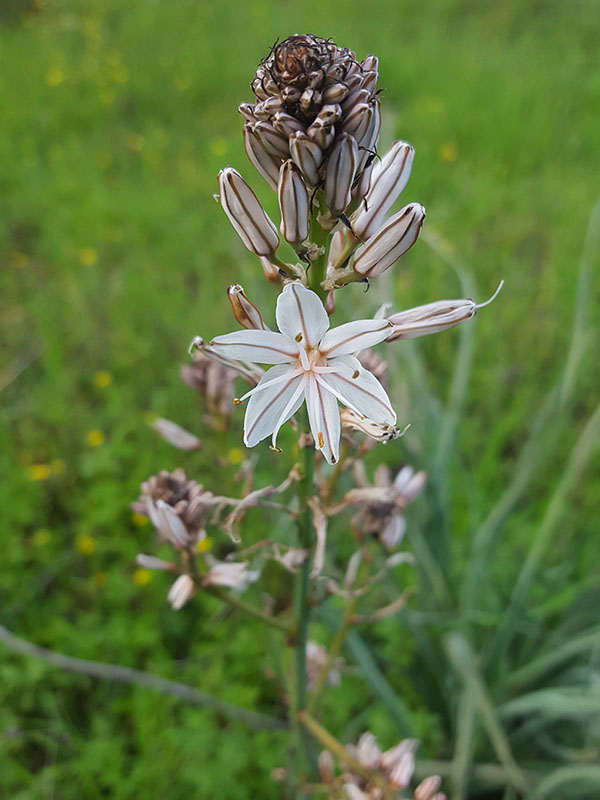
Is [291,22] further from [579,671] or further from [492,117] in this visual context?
[579,671]

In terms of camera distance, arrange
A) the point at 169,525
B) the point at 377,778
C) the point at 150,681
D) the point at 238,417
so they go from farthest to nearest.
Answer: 1. the point at 238,417
2. the point at 150,681
3. the point at 377,778
4. the point at 169,525

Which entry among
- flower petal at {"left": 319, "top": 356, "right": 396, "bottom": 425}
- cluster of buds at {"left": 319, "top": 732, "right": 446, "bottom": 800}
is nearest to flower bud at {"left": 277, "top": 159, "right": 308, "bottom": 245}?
flower petal at {"left": 319, "top": 356, "right": 396, "bottom": 425}

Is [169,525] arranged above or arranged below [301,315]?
below

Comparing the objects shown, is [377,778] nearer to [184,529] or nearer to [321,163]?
[184,529]

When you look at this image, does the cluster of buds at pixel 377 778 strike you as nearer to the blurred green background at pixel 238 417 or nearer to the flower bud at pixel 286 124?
the blurred green background at pixel 238 417

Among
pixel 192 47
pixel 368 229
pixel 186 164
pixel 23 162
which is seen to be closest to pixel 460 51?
pixel 192 47

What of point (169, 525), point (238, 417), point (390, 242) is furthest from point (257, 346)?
point (238, 417)
